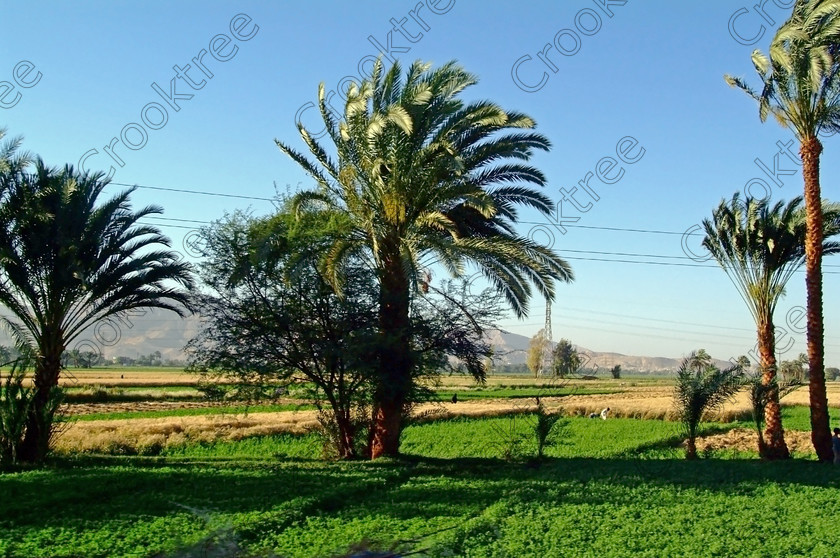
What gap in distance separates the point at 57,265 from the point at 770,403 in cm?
1956

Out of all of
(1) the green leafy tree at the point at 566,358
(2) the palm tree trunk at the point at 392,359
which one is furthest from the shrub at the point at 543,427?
(1) the green leafy tree at the point at 566,358

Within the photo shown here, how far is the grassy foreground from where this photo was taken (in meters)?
9.13

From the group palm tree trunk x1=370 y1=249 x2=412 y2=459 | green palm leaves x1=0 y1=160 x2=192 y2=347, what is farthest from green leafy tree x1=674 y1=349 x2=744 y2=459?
green palm leaves x1=0 y1=160 x2=192 y2=347

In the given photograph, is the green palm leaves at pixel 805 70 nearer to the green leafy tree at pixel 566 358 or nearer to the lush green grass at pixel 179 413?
the lush green grass at pixel 179 413

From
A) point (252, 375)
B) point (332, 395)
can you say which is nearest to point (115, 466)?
point (252, 375)

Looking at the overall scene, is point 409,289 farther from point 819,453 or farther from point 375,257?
point 819,453

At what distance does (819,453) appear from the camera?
19344mm

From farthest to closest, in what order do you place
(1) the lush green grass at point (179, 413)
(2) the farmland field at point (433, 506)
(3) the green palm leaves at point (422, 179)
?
(1) the lush green grass at point (179, 413) → (3) the green palm leaves at point (422, 179) → (2) the farmland field at point (433, 506)

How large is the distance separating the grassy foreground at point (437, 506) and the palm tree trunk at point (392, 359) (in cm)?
97

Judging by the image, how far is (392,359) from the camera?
56.2ft

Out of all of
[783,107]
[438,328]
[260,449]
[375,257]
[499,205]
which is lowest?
[260,449]

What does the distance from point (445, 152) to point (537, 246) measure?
307 centimetres

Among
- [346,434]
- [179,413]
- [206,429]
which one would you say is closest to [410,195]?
[346,434]

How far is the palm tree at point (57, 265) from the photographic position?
16891mm
